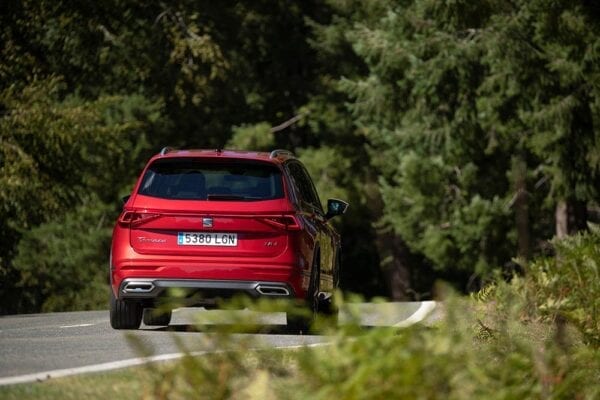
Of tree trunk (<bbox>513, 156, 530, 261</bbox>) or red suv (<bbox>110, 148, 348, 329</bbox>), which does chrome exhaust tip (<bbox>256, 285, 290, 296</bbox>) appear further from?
tree trunk (<bbox>513, 156, 530, 261</bbox>)

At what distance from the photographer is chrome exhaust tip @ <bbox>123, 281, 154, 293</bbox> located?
1377 centimetres

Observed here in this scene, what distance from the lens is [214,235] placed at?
13.8 meters

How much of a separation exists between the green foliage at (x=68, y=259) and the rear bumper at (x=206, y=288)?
33.0 m

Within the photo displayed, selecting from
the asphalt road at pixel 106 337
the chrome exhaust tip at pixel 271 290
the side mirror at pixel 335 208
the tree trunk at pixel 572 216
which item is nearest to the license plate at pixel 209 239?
the chrome exhaust tip at pixel 271 290

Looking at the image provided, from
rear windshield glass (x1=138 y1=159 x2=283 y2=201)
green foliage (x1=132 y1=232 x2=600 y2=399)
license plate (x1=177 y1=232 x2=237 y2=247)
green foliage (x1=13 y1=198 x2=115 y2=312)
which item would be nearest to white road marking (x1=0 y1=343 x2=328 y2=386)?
green foliage (x1=132 y1=232 x2=600 y2=399)

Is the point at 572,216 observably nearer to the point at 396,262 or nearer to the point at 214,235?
the point at 396,262

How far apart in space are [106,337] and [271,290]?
1457 mm

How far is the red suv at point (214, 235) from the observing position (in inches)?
539

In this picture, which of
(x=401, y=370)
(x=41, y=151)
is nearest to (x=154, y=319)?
(x=401, y=370)

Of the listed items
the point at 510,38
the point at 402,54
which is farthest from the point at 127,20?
the point at 510,38

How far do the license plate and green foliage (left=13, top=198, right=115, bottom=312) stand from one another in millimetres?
33008

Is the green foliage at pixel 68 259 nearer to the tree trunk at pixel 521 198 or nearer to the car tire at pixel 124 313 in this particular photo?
the tree trunk at pixel 521 198

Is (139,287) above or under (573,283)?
above

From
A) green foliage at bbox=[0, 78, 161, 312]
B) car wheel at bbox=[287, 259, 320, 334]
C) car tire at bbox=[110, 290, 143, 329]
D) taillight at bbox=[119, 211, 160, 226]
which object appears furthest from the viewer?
green foliage at bbox=[0, 78, 161, 312]
